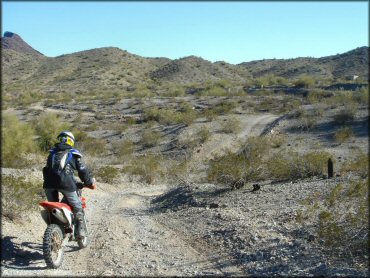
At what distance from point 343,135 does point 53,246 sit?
2185cm

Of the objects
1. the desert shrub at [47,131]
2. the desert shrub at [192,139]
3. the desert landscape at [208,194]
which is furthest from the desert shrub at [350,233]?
the desert shrub at [47,131]

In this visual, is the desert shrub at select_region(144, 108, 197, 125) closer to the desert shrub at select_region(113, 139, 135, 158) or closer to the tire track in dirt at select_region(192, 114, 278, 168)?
the tire track in dirt at select_region(192, 114, 278, 168)

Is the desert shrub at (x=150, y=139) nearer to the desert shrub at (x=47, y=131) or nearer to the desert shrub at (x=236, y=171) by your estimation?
the desert shrub at (x=47, y=131)

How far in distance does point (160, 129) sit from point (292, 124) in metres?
10.6

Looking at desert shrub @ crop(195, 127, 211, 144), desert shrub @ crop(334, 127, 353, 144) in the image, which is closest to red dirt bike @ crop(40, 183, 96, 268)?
desert shrub @ crop(334, 127, 353, 144)

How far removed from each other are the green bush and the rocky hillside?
2375 inches

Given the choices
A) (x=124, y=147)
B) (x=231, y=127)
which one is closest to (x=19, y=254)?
(x=124, y=147)

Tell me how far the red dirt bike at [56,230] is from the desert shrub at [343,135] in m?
21.0

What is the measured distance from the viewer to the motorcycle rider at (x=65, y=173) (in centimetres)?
731

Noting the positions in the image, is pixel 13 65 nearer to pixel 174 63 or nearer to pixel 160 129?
pixel 174 63

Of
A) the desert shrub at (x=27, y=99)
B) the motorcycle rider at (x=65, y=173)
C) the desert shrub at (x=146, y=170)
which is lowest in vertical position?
the desert shrub at (x=146, y=170)

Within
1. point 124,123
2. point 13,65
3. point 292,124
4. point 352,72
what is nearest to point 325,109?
point 292,124

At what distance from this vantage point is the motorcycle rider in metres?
7.31

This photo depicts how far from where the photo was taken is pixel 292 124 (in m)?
32.5
